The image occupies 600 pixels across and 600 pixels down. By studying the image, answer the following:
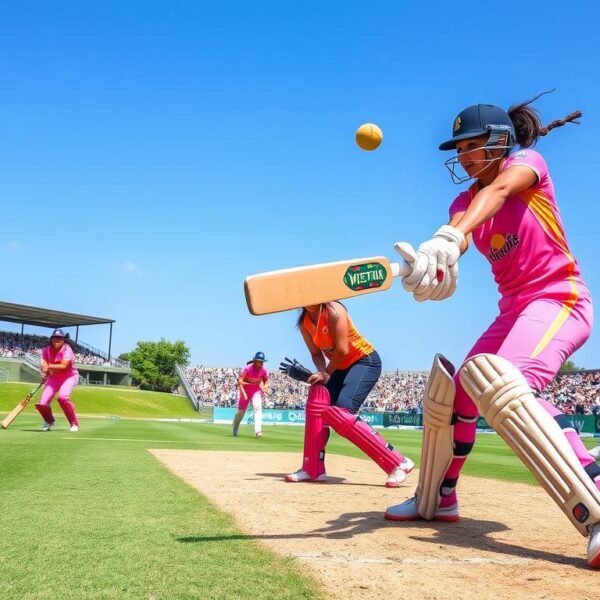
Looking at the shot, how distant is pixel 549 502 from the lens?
16.7ft

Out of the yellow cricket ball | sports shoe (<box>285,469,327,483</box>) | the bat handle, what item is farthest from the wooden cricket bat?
sports shoe (<box>285,469,327,483</box>)

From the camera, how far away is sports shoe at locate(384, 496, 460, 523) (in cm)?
389

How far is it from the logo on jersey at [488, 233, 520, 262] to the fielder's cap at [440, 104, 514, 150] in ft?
1.94

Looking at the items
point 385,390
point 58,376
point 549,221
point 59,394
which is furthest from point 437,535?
point 385,390

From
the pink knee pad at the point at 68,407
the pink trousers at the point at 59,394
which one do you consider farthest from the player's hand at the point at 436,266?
the pink trousers at the point at 59,394

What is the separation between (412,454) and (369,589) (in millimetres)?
9161

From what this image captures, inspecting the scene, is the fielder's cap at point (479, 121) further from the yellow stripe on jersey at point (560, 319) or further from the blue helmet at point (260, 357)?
the blue helmet at point (260, 357)

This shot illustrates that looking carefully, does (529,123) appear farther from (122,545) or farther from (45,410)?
(45,410)

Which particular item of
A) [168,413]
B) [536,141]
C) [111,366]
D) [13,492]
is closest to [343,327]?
[536,141]

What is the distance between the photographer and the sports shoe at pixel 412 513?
3889 millimetres

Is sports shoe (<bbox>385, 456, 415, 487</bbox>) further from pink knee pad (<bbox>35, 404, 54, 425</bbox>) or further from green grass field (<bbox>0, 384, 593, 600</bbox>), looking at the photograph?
pink knee pad (<bbox>35, 404, 54, 425</bbox>)

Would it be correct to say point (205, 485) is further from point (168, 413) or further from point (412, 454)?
point (168, 413)

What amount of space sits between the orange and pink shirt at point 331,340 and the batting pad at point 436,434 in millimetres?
2261

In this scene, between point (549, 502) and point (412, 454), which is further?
point (412, 454)
